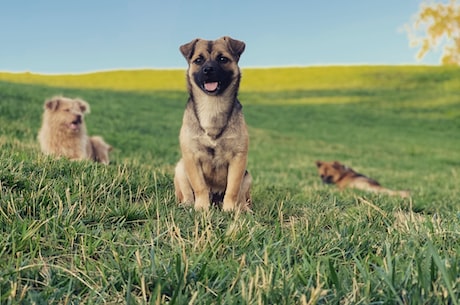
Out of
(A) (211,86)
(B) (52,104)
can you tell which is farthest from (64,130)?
(A) (211,86)

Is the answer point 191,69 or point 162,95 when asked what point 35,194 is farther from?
point 162,95

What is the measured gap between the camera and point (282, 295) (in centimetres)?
Result: 214

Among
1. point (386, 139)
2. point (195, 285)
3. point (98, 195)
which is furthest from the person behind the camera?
point (386, 139)

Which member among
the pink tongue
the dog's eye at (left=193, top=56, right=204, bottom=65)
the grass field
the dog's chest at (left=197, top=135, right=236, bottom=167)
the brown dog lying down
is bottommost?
the brown dog lying down

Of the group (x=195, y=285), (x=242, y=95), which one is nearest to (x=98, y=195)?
(x=195, y=285)

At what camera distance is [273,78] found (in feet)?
176

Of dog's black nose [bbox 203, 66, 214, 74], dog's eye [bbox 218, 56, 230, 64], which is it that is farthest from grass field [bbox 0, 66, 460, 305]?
dog's eye [bbox 218, 56, 230, 64]

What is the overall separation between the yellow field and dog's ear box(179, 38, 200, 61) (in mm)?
40730

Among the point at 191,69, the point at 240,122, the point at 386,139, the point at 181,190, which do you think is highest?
the point at 191,69

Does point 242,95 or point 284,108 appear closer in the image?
point 284,108

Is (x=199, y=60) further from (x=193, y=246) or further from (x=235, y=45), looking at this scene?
(x=193, y=246)

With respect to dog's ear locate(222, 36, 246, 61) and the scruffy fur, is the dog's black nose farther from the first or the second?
the scruffy fur

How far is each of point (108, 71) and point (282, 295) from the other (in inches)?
2293

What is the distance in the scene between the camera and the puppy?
4.36 meters
